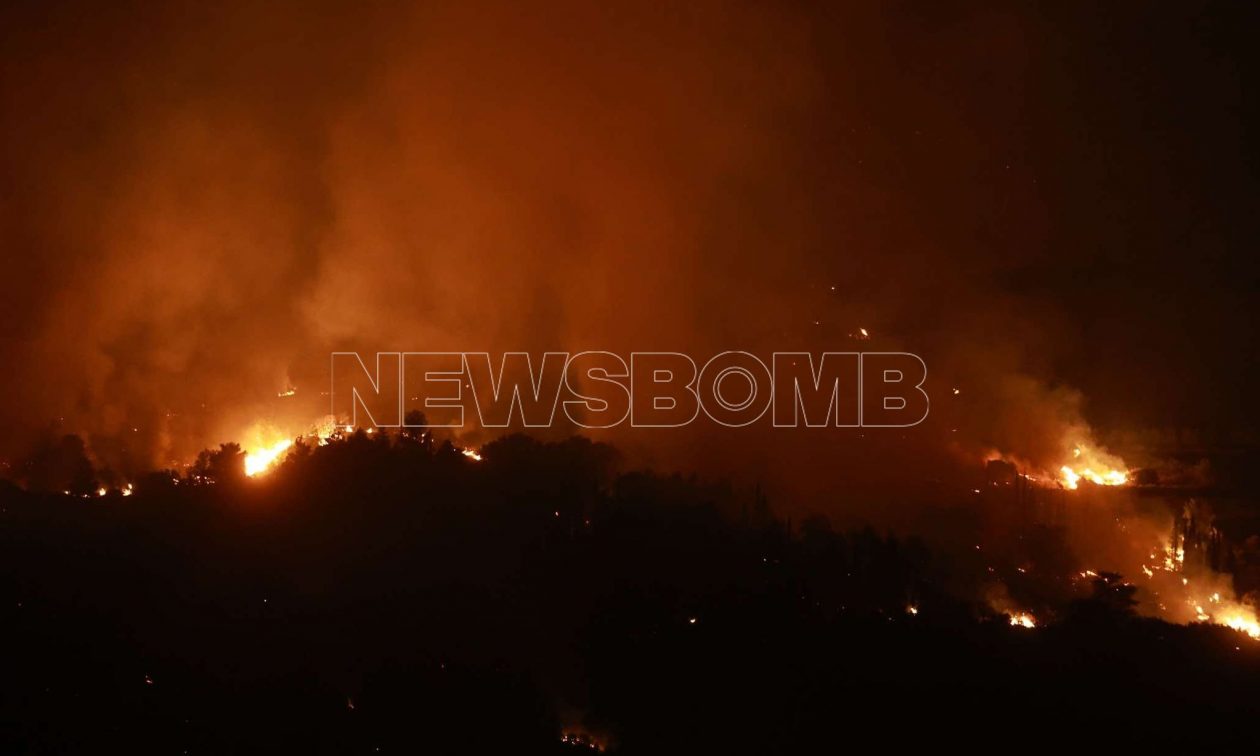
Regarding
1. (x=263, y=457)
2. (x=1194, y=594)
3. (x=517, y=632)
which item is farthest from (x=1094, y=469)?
(x=263, y=457)

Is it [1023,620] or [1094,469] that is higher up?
[1094,469]

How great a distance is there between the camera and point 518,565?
3056 centimetres

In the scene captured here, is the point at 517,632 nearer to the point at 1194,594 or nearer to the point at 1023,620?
the point at 1023,620

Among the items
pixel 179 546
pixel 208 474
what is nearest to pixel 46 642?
pixel 179 546

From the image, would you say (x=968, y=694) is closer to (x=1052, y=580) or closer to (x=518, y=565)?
(x=1052, y=580)

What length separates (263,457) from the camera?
33.6m

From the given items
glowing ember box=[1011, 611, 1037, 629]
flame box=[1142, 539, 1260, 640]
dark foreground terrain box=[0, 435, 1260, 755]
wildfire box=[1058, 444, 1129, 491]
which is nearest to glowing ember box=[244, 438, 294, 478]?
dark foreground terrain box=[0, 435, 1260, 755]

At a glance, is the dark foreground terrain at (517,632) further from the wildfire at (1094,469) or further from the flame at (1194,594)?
the wildfire at (1094,469)

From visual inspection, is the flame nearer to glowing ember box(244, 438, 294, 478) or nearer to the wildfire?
the wildfire

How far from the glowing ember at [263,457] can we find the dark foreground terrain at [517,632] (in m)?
0.73

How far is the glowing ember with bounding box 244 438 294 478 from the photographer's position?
33.2m

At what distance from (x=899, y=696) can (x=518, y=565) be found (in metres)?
13.4

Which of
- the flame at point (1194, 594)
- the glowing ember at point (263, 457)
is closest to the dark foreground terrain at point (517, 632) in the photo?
the glowing ember at point (263, 457)

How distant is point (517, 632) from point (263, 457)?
1253cm
